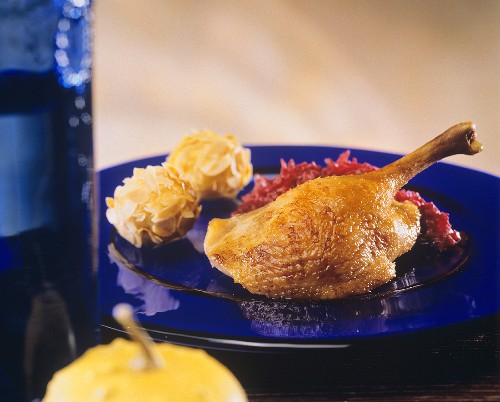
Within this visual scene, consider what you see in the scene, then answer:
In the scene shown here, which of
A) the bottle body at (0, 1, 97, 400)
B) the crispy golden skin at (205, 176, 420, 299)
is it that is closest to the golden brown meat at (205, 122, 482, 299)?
the crispy golden skin at (205, 176, 420, 299)

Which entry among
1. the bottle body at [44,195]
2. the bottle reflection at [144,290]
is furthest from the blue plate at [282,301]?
the bottle body at [44,195]

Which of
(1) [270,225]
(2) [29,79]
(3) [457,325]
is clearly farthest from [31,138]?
(3) [457,325]

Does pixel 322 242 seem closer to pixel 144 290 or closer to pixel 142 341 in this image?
pixel 144 290

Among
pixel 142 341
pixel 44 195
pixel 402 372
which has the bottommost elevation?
pixel 402 372

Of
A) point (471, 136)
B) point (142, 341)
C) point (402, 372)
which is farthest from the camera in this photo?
point (471, 136)

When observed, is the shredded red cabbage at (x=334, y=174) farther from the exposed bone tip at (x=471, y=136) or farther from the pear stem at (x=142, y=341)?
the pear stem at (x=142, y=341)

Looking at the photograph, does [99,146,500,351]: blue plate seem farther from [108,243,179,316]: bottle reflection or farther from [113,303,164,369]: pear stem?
[113,303,164,369]: pear stem

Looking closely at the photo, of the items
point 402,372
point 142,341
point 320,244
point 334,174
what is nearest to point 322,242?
point 320,244
